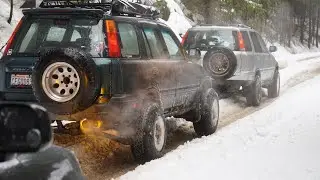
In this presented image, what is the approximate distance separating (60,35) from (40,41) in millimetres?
279

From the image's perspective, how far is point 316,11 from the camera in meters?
77.8

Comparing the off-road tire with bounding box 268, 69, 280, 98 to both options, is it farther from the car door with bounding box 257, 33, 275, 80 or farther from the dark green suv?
the dark green suv

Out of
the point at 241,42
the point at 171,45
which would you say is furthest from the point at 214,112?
the point at 241,42

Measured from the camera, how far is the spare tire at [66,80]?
570cm

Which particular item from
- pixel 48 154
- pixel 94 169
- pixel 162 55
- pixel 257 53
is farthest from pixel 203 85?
pixel 48 154

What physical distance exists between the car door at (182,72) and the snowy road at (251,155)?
0.73m

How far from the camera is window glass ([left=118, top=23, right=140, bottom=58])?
21.1 ft

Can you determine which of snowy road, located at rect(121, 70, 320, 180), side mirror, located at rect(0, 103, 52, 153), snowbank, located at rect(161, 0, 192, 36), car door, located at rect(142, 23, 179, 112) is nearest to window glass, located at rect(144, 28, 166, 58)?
car door, located at rect(142, 23, 179, 112)

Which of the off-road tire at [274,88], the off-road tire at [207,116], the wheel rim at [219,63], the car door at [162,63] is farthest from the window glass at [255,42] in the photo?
the car door at [162,63]

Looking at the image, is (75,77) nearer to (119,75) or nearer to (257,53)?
(119,75)

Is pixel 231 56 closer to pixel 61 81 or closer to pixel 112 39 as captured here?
pixel 112 39

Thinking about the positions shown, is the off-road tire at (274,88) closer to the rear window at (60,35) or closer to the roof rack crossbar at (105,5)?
the roof rack crossbar at (105,5)

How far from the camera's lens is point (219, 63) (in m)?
11.4

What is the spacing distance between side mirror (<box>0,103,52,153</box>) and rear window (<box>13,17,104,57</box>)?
4.38 metres
